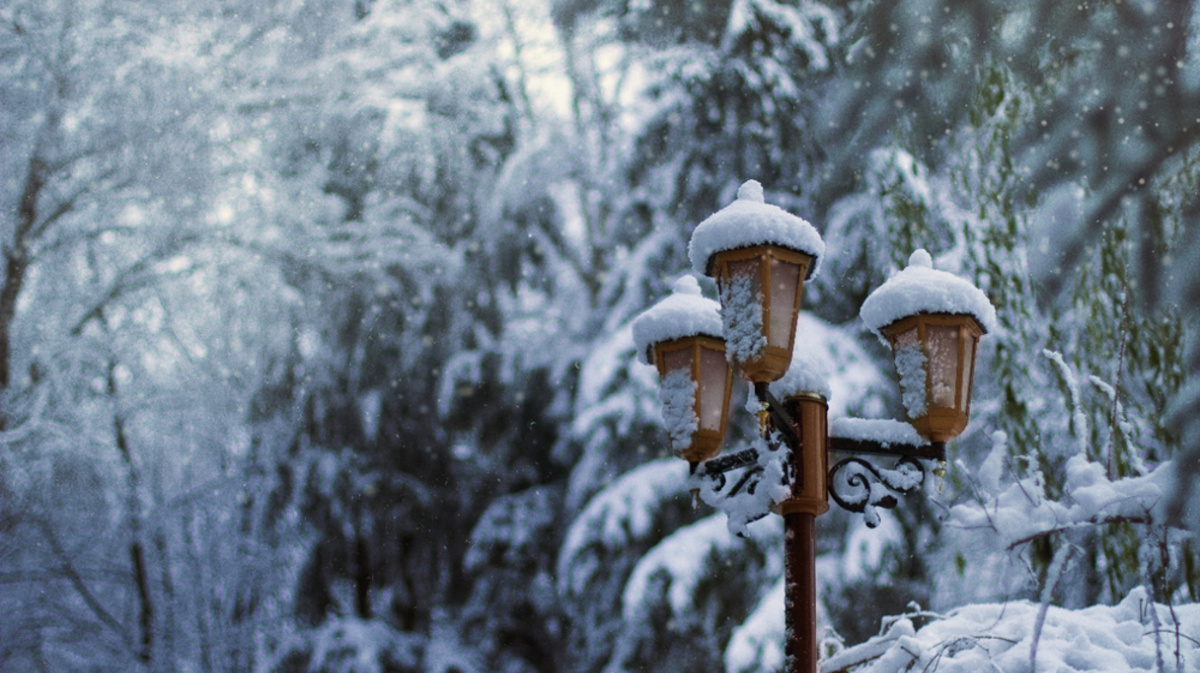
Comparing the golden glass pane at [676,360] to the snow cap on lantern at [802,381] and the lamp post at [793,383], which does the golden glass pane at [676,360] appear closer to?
the lamp post at [793,383]

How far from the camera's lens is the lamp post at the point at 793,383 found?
9.07ft

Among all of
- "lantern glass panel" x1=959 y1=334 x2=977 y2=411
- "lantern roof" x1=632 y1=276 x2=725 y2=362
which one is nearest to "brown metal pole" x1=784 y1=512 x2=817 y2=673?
"lantern glass panel" x1=959 y1=334 x2=977 y2=411

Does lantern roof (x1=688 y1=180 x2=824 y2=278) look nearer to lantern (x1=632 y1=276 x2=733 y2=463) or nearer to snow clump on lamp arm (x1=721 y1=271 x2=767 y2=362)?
snow clump on lamp arm (x1=721 y1=271 x2=767 y2=362)

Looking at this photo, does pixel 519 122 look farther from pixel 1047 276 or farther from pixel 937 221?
pixel 1047 276

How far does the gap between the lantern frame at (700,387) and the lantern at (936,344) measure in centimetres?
53

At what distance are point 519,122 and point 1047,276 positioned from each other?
6877 millimetres

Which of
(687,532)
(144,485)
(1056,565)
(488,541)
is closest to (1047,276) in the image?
(687,532)

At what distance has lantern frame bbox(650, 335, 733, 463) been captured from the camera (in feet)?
10.4

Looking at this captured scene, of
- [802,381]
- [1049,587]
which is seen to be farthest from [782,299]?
[1049,587]

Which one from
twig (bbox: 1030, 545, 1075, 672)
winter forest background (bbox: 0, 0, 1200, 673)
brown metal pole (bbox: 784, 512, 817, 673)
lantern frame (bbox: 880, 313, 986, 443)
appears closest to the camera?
twig (bbox: 1030, 545, 1075, 672)

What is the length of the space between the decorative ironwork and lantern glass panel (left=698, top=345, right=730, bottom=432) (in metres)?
0.42

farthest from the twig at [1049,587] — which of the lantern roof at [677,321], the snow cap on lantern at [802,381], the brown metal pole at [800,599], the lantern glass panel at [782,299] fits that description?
the lantern roof at [677,321]

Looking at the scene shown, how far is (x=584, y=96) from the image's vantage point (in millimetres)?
11016

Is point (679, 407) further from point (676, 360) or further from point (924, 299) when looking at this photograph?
point (924, 299)
